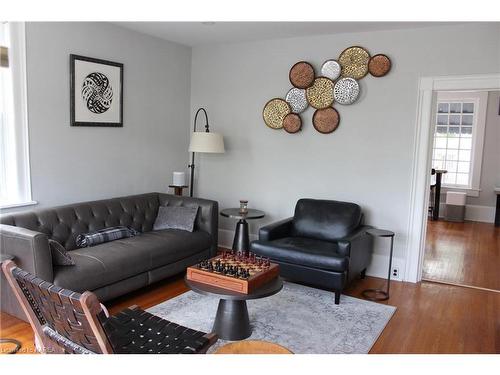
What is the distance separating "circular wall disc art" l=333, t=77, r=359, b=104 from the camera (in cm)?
455

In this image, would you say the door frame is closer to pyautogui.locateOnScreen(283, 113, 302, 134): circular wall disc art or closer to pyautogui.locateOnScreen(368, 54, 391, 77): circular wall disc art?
pyautogui.locateOnScreen(368, 54, 391, 77): circular wall disc art

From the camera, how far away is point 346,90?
4590 millimetres

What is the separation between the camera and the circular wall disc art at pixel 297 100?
4.87m

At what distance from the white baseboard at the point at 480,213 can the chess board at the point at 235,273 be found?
19.4 feet

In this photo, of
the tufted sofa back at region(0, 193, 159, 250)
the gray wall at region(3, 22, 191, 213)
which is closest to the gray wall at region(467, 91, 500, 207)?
the gray wall at region(3, 22, 191, 213)

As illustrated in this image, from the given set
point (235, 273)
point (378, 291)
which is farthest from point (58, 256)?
point (378, 291)

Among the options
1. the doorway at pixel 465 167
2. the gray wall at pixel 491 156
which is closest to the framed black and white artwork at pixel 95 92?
the doorway at pixel 465 167

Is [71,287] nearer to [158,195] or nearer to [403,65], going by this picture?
[158,195]

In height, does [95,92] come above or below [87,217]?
above

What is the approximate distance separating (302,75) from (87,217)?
271 centimetres

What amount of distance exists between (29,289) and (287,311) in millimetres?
2198

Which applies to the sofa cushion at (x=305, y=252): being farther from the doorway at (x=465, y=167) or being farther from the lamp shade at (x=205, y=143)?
the doorway at (x=465, y=167)

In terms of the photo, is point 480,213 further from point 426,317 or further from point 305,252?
point 305,252

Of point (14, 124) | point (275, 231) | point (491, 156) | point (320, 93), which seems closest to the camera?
point (14, 124)
